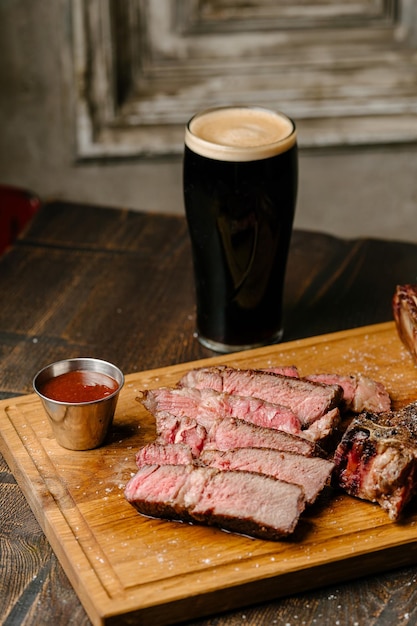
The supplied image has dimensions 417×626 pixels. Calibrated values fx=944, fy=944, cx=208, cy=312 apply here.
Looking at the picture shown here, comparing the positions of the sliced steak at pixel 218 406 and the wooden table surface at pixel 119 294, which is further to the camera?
the wooden table surface at pixel 119 294

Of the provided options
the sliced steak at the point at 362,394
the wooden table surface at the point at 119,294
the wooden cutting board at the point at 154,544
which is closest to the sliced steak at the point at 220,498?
the wooden cutting board at the point at 154,544

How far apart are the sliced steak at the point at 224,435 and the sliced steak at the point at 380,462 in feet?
0.26

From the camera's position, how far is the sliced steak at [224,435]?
2135 millimetres

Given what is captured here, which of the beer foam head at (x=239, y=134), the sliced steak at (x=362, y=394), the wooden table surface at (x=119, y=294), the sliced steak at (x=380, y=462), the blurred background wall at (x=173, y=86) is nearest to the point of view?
the sliced steak at (x=380, y=462)

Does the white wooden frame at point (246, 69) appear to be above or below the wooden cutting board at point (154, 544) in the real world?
above

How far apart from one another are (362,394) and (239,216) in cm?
59

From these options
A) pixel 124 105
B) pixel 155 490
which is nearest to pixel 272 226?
pixel 155 490

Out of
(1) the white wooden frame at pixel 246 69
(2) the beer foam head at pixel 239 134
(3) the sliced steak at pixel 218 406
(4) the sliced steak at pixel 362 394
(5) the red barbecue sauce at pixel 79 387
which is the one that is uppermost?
(2) the beer foam head at pixel 239 134

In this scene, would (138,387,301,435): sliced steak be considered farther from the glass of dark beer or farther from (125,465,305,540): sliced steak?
the glass of dark beer

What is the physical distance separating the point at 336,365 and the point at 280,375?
283 mm

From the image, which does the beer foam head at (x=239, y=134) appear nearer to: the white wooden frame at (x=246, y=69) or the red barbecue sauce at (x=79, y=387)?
the red barbecue sauce at (x=79, y=387)

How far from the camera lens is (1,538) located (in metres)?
2.07

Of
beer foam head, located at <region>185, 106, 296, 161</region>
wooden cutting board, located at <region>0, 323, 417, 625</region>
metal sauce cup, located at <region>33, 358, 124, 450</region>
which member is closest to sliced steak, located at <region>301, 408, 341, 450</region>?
wooden cutting board, located at <region>0, 323, 417, 625</region>

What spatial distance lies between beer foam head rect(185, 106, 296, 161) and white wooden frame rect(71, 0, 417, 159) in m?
1.61
